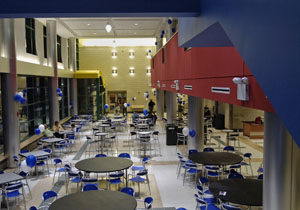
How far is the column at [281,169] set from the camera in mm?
5059

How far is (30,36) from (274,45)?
1622 cm

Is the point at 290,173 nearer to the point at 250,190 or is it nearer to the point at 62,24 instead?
the point at 250,190

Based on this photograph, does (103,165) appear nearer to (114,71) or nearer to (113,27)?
(113,27)

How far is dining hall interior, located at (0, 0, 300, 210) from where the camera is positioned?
284 centimetres

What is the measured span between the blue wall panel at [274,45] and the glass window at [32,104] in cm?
1344

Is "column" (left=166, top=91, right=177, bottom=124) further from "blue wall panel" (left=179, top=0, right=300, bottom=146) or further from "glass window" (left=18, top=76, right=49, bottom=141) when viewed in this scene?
"blue wall panel" (left=179, top=0, right=300, bottom=146)

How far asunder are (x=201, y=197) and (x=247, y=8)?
5.63 metres

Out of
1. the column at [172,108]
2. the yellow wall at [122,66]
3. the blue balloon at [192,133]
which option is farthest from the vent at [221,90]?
the yellow wall at [122,66]

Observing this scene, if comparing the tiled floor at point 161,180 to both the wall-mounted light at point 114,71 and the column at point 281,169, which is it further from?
the wall-mounted light at point 114,71

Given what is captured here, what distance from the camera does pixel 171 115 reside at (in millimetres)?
21953

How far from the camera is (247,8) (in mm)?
2801

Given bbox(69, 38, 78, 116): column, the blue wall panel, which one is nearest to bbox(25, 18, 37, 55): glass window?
bbox(69, 38, 78, 116): column

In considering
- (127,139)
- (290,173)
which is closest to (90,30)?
(127,139)

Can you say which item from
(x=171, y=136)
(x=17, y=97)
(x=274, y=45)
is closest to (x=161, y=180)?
(x=171, y=136)
